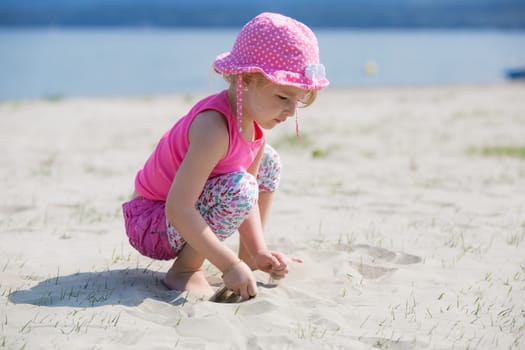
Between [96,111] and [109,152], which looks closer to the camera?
[109,152]

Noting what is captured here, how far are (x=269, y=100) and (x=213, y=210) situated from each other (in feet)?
1.72

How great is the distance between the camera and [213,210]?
3.06 m

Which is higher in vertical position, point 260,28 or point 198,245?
point 260,28

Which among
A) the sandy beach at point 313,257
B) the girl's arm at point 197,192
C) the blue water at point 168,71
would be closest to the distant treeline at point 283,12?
the blue water at point 168,71

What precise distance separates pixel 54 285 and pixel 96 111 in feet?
28.8

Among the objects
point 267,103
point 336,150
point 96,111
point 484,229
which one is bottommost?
point 96,111

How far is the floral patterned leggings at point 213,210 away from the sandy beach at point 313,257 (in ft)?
0.64

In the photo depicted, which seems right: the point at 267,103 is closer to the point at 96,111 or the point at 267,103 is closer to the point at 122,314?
the point at 122,314

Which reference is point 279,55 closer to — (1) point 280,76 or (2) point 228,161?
(1) point 280,76

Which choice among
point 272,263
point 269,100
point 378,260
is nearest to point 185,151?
point 269,100

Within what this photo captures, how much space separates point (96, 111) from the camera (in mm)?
11602

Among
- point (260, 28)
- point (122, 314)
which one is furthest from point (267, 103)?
point (122, 314)

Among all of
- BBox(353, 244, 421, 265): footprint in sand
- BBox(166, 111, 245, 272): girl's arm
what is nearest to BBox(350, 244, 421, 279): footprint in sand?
BBox(353, 244, 421, 265): footprint in sand

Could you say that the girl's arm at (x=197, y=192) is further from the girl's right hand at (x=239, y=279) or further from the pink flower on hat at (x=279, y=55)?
the pink flower on hat at (x=279, y=55)
